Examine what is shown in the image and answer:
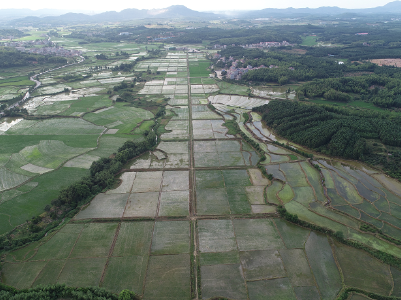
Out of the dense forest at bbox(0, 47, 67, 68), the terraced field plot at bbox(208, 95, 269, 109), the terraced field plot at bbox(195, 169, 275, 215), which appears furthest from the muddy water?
the dense forest at bbox(0, 47, 67, 68)

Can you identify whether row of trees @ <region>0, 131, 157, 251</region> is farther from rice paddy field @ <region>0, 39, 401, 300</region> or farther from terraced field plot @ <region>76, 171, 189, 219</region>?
terraced field plot @ <region>76, 171, 189, 219</region>

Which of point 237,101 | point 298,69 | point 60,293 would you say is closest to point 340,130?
point 237,101

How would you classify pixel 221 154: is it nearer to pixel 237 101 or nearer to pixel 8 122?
pixel 237 101

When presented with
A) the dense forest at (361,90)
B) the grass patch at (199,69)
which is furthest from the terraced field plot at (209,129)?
the grass patch at (199,69)

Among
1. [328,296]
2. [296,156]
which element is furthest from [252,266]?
[296,156]

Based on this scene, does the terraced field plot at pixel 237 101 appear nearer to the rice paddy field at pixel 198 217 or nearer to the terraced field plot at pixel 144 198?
the rice paddy field at pixel 198 217
